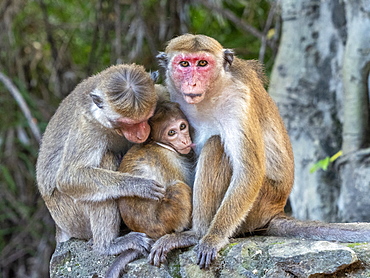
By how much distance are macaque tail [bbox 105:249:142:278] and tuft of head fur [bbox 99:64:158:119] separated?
1.25 metres

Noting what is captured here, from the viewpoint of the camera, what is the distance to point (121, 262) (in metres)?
5.16

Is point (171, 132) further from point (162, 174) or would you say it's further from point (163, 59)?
point (163, 59)

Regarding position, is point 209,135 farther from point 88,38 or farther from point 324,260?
point 88,38

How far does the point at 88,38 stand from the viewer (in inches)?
429

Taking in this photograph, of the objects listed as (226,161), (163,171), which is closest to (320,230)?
(226,161)

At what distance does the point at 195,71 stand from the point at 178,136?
0.66m

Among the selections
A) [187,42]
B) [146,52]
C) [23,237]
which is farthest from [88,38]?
[187,42]

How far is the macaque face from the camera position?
5.36 metres

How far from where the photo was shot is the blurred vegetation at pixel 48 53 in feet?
32.3

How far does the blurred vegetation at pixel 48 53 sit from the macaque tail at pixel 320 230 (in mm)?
4575

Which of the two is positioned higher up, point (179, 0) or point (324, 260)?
point (179, 0)

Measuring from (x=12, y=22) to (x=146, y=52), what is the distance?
2.47m

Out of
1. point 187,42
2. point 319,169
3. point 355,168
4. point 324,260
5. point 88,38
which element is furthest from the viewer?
point 88,38

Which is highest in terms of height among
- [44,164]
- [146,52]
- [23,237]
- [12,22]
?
[12,22]
